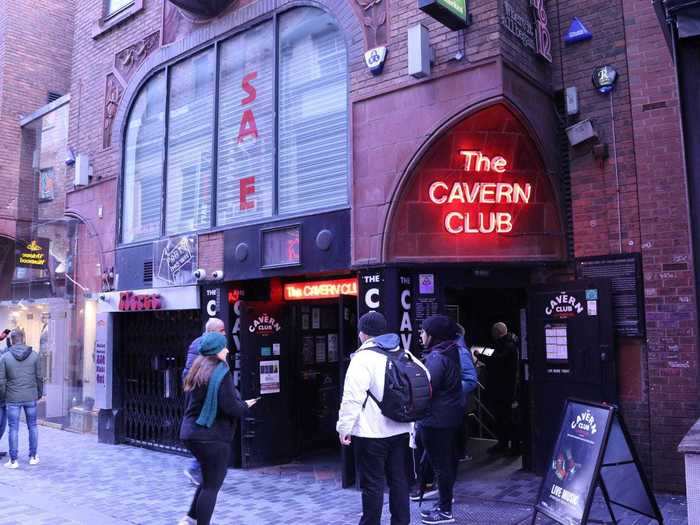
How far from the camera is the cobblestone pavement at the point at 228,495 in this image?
6.22m

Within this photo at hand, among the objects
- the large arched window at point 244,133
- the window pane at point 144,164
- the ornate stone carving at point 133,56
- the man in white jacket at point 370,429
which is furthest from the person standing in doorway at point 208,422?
the ornate stone carving at point 133,56

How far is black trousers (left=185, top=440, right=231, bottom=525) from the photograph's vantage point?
5.07 meters

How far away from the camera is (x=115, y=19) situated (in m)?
11.6

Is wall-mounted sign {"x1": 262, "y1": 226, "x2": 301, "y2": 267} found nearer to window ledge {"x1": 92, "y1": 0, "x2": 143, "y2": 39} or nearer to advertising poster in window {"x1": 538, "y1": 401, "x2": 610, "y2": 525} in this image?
advertising poster in window {"x1": 538, "y1": 401, "x2": 610, "y2": 525}

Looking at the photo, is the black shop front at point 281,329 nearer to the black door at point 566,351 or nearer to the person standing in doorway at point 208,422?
the black door at point 566,351

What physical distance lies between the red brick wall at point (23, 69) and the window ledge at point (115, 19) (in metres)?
4.72

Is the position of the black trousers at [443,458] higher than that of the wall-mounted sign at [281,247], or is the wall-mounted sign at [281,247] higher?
the wall-mounted sign at [281,247]

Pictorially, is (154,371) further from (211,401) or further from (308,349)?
(211,401)

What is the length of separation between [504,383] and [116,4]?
985 centimetres

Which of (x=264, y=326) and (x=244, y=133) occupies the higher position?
(x=244, y=133)

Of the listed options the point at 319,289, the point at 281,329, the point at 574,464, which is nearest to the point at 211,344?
the point at 574,464

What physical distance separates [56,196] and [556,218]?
36.8ft

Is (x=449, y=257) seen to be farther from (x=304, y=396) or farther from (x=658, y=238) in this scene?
(x=304, y=396)

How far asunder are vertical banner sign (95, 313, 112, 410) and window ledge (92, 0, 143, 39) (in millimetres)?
5355
